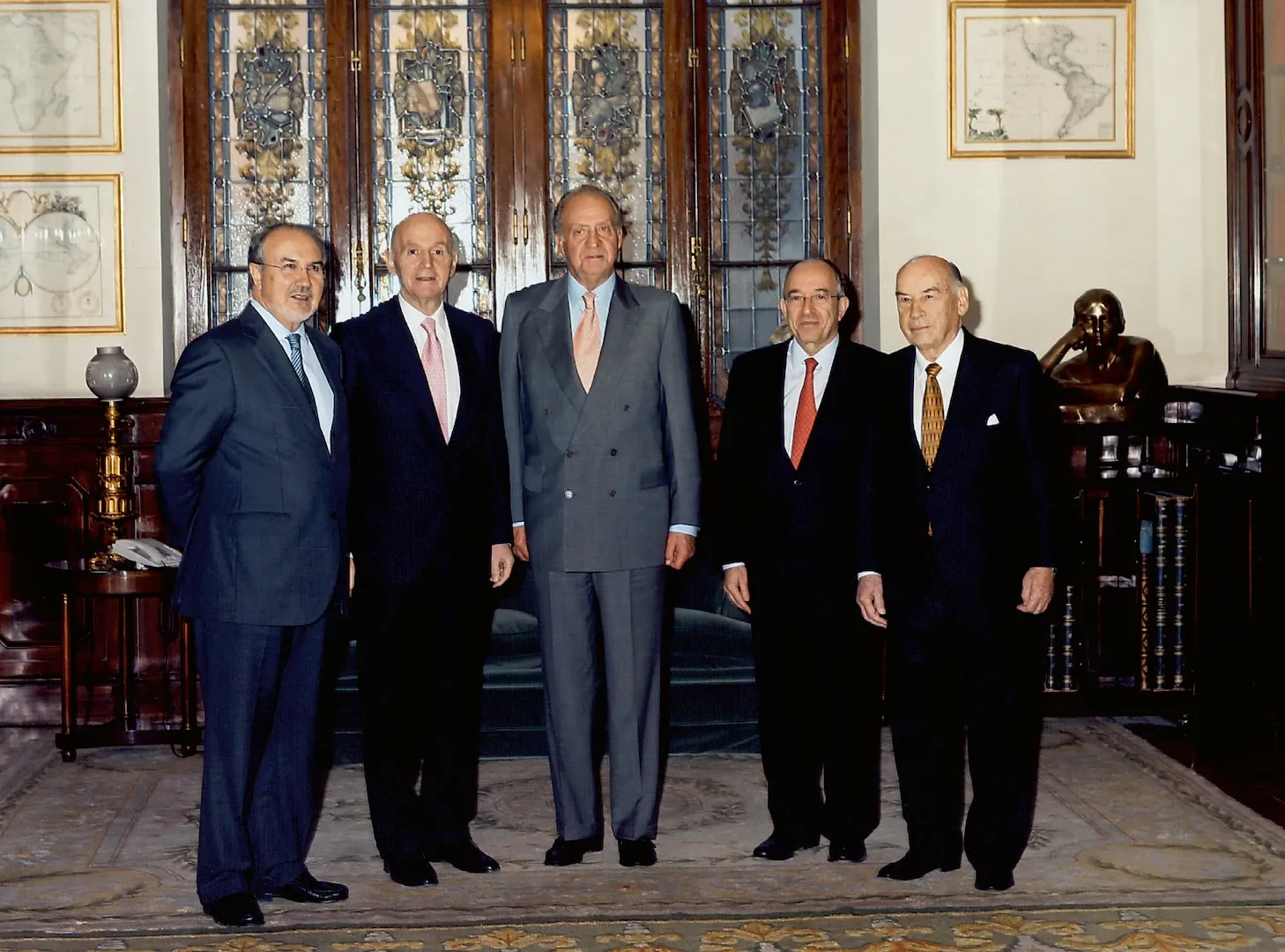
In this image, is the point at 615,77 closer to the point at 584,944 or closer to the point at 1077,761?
the point at 1077,761

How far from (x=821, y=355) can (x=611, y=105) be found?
2565mm

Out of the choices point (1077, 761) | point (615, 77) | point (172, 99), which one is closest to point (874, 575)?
point (1077, 761)

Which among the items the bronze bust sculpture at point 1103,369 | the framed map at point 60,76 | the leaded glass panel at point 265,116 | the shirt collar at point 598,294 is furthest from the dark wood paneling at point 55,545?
the bronze bust sculpture at point 1103,369

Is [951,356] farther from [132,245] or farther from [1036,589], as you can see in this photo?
[132,245]

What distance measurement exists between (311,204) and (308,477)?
288 centimetres

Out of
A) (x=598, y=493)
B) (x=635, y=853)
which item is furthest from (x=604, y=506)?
(x=635, y=853)

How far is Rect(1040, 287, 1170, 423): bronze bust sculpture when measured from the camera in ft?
18.6

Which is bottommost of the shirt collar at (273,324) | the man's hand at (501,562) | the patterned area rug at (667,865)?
the patterned area rug at (667,865)

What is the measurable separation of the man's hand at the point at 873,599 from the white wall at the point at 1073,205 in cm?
237

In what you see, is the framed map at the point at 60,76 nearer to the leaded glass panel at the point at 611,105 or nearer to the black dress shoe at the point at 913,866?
the leaded glass panel at the point at 611,105

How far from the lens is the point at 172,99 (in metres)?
6.02

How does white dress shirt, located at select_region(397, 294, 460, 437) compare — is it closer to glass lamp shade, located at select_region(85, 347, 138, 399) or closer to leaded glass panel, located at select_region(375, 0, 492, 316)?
glass lamp shade, located at select_region(85, 347, 138, 399)

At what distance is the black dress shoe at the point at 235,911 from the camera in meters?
3.51

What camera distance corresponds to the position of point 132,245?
5.88m
